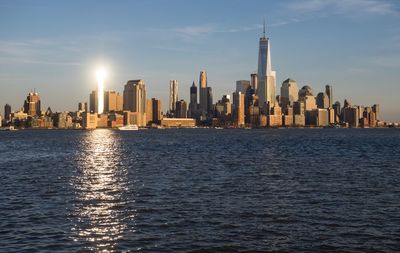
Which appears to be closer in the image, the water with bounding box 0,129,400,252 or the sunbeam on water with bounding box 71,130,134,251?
the water with bounding box 0,129,400,252

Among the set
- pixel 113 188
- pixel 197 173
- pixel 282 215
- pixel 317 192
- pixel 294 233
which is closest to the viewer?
pixel 294 233

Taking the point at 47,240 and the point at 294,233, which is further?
the point at 294,233

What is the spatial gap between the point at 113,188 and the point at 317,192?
22.8 m

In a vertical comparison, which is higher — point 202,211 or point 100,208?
point 202,211

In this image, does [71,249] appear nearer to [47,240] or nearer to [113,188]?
[47,240]

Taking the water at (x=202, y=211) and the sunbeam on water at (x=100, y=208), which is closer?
the water at (x=202, y=211)

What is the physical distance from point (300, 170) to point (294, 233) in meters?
42.7

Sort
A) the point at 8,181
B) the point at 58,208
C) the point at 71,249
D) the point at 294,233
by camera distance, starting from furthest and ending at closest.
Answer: the point at 8,181
the point at 58,208
the point at 294,233
the point at 71,249

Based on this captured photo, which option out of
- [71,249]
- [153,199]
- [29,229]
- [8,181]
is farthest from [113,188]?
[71,249]

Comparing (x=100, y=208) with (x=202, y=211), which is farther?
(x=100, y=208)

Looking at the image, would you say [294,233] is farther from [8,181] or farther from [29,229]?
[8,181]

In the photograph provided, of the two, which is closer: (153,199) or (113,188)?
(153,199)

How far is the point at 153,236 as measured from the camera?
1321 inches

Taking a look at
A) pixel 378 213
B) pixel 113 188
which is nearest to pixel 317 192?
pixel 378 213
